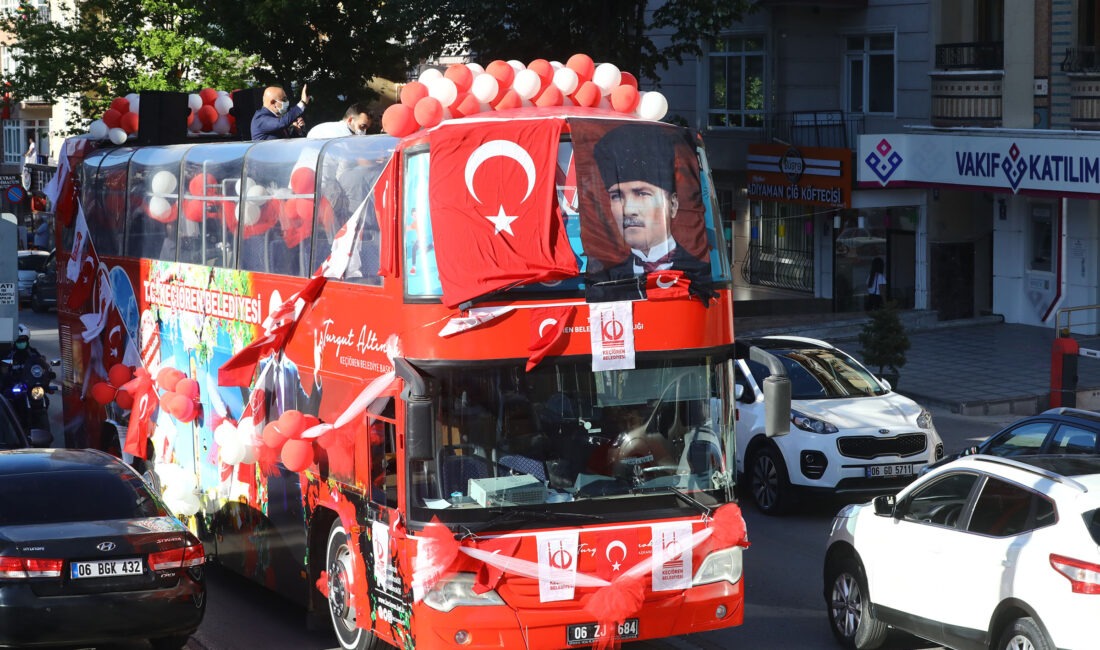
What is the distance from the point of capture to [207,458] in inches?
512

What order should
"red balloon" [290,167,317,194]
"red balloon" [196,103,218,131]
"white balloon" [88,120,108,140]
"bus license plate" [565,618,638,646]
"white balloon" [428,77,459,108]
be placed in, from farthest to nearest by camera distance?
"red balloon" [196,103,218,131] → "white balloon" [88,120,108,140] → "red balloon" [290,167,317,194] → "white balloon" [428,77,459,108] → "bus license plate" [565,618,638,646]

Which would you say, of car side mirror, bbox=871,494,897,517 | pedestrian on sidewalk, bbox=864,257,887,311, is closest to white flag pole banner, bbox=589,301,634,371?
car side mirror, bbox=871,494,897,517

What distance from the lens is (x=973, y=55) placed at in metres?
28.9

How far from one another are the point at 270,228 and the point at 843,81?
24580 millimetres

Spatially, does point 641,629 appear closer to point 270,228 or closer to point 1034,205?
point 270,228

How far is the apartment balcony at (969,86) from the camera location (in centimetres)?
2834

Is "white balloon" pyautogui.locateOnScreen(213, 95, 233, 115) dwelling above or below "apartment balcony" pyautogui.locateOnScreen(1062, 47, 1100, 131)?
below

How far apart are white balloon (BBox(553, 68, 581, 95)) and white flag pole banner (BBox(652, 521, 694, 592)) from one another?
10.3 ft

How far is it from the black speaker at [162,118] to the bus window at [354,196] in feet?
16.9

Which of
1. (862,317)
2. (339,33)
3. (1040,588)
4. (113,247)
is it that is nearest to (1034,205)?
(862,317)

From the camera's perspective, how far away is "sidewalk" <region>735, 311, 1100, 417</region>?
22.3 meters

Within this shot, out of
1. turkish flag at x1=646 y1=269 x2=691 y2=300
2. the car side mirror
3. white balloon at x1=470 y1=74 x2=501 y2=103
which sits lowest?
the car side mirror

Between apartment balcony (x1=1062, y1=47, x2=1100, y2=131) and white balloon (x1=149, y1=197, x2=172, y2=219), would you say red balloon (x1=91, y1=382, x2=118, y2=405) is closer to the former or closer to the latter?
white balloon (x1=149, y1=197, x2=172, y2=219)

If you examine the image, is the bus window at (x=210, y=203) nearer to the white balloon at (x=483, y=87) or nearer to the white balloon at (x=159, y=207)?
the white balloon at (x=159, y=207)
